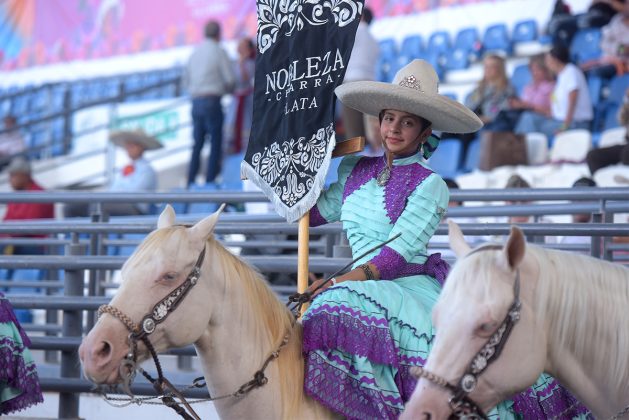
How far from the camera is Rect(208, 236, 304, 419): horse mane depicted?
12.3ft

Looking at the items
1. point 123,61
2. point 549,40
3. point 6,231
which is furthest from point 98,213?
point 123,61

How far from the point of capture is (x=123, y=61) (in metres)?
16.3

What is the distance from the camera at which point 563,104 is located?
33.8ft

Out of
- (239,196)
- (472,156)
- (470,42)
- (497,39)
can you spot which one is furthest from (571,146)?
(239,196)

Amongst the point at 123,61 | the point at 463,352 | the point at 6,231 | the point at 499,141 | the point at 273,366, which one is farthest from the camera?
the point at 123,61

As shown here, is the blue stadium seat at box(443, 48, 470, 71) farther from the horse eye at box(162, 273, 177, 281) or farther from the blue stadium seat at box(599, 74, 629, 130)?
the horse eye at box(162, 273, 177, 281)

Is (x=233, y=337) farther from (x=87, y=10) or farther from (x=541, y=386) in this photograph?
(x=87, y=10)

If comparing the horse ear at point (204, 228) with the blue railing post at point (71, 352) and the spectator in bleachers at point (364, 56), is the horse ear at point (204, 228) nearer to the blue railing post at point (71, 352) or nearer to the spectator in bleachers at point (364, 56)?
the blue railing post at point (71, 352)

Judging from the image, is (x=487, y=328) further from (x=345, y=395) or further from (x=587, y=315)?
(x=345, y=395)

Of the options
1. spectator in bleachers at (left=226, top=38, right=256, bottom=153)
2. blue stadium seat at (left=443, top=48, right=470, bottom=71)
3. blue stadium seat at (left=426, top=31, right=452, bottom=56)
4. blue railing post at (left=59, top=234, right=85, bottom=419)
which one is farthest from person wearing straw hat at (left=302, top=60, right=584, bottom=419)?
blue stadium seat at (left=426, top=31, right=452, bottom=56)

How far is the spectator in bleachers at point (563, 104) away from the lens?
10070 mm

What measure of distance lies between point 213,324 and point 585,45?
8759 mm

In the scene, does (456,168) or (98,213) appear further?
(456,168)

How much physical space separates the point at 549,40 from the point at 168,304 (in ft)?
30.6
